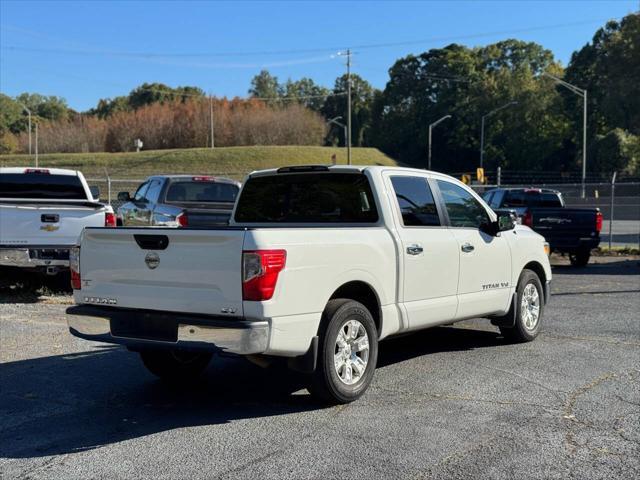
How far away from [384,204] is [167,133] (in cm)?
7693

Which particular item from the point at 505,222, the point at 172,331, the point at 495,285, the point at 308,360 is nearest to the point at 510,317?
the point at 495,285

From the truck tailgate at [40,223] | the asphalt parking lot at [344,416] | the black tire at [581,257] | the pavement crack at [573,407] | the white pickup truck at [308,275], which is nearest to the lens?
the asphalt parking lot at [344,416]

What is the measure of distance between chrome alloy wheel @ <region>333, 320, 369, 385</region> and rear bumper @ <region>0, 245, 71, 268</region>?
19.5ft

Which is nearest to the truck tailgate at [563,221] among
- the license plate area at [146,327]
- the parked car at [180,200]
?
the parked car at [180,200]

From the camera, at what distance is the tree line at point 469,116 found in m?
64.6

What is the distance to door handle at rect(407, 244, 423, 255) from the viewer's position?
20.6 feet

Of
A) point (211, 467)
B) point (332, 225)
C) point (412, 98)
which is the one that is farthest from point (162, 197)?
point (412, 98)

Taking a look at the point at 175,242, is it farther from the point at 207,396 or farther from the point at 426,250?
the point at 426,250

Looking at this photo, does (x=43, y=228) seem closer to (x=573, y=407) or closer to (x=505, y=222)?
(x=505, y=222)

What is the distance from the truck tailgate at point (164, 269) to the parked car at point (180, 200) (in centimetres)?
637

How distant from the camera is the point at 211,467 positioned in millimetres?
4336

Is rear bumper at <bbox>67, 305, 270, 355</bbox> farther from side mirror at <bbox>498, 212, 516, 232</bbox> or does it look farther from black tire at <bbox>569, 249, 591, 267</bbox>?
black tire at <bbox>569, 249, 591, 267</bbox>

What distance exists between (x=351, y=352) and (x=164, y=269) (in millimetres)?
1608

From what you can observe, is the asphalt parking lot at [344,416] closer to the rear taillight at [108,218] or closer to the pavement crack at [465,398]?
the pavement crack at [465,398]
